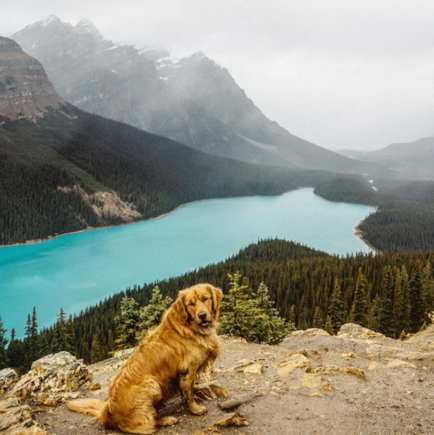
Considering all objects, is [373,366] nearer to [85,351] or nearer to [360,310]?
[360,310]

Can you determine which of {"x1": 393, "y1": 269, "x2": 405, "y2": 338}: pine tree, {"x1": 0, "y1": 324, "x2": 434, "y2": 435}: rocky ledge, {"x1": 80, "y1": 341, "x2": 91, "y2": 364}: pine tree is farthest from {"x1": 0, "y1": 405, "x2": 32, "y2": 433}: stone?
{"x1": 80, "y1": 341, "x2": 91, "y2": 364}: pine tree

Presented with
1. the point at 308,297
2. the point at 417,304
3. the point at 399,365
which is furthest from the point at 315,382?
the point at 308,297

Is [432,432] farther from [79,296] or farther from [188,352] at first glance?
[79,296]

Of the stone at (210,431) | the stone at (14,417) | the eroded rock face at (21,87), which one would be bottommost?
the stone at (210,431)

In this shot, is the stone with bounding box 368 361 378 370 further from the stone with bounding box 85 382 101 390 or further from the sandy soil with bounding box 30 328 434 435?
the stone with bounding box 85 382 101 390

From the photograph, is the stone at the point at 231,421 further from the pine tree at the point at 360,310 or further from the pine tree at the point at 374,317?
the pine tree at the point at 360,310

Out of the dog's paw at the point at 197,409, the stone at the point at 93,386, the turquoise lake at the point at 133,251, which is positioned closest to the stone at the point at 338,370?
the dog's paw at the point at 197,409
